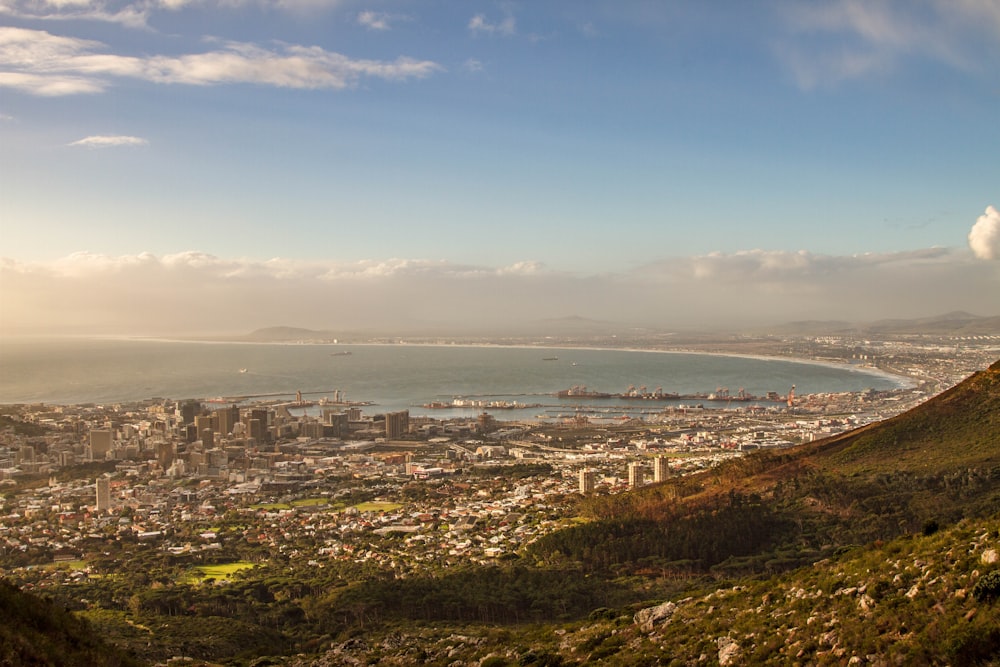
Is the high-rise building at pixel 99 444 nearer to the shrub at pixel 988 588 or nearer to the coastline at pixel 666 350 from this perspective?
the shrub at pixel 988 588

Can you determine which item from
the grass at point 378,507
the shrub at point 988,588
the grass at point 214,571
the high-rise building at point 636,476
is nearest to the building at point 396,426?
the grass at point 378,507

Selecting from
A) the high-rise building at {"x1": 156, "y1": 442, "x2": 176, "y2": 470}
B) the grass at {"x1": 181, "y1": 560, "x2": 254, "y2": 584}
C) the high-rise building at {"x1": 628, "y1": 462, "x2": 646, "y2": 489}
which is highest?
the high-rise building at {"x1": 156, "y1": 442, "x2": 176, "y2": 470}

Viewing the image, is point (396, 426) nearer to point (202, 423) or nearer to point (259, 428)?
point (259, 428)

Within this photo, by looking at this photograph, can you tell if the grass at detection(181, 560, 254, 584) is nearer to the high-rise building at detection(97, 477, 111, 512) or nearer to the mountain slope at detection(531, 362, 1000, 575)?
the mountain slope at detection(531, 362, 1000, 575)

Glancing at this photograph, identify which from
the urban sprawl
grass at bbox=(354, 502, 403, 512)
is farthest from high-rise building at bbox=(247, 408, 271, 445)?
grass at bbox=(354, 502, 403, 512)

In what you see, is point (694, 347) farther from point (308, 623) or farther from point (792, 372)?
point (308, 623)
